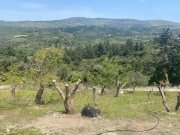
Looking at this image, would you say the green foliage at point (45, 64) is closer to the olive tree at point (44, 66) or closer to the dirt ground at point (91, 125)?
the olive tree at point (44, 66)

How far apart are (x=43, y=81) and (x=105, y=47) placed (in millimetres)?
138371

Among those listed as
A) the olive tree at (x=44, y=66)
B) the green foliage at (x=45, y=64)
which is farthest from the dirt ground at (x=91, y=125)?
the green foliage at (x=45, y=64)

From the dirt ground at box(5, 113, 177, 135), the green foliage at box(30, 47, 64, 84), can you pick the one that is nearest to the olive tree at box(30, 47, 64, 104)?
the green foliage at box(30, 47, 64, 84)

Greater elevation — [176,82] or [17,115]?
[17,115]

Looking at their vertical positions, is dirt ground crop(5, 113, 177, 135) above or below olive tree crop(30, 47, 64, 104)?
below

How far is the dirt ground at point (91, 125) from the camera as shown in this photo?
22984 millimetres

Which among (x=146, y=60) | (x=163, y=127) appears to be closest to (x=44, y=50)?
(x=163, y=127)

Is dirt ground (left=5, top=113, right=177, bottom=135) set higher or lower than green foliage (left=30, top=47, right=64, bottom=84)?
lower

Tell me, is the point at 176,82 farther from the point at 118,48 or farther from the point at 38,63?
the point at 118,48

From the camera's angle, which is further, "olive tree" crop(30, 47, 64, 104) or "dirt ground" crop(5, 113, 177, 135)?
"olive tree" crop(30, 47, 64, 104)

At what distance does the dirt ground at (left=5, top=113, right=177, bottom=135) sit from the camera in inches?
905

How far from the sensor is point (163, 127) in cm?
2409

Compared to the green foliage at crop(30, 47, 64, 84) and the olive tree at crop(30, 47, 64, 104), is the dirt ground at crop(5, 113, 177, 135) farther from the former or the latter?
the green foliage at crop(30, 47, 64, 84)

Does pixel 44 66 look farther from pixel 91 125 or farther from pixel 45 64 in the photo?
pixel 91 125
